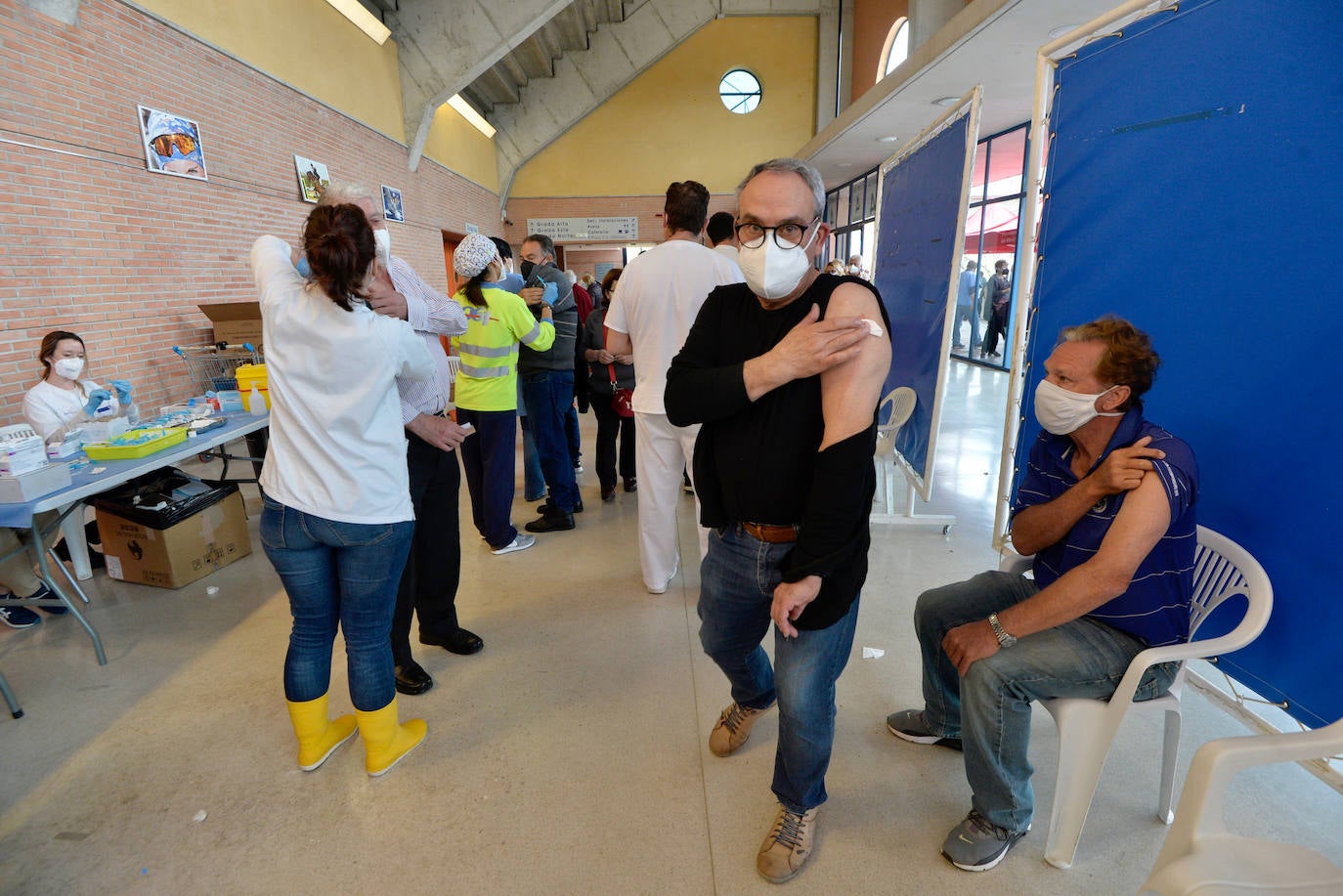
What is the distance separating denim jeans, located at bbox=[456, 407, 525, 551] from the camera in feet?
10.4

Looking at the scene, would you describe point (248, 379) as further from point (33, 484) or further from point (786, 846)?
point (786, 846)

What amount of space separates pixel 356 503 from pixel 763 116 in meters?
13.5

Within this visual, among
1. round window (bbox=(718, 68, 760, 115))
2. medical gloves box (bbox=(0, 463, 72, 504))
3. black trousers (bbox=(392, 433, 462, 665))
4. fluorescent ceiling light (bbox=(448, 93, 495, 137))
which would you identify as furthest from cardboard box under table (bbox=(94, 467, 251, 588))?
round window (bbox=(718, 68, 760, 115))

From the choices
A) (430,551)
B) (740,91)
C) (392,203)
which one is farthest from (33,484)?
(740,91)

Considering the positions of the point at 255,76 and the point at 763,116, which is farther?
the point at 763,116

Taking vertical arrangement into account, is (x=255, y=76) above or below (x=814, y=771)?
above

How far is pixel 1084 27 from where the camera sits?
1975mm

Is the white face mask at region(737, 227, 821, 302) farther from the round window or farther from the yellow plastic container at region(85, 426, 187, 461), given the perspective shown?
the round window

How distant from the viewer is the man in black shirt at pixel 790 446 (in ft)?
4.03

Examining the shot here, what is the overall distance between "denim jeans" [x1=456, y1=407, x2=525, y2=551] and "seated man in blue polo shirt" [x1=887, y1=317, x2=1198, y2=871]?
7.39 feet

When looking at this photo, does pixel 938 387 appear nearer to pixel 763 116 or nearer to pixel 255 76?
pixel 255 76

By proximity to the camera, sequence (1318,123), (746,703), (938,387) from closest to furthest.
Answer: (1318,123) < (746,703) < (938,387)

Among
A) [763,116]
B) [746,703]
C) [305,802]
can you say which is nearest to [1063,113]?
[746,703]

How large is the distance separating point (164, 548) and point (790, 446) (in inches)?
131
